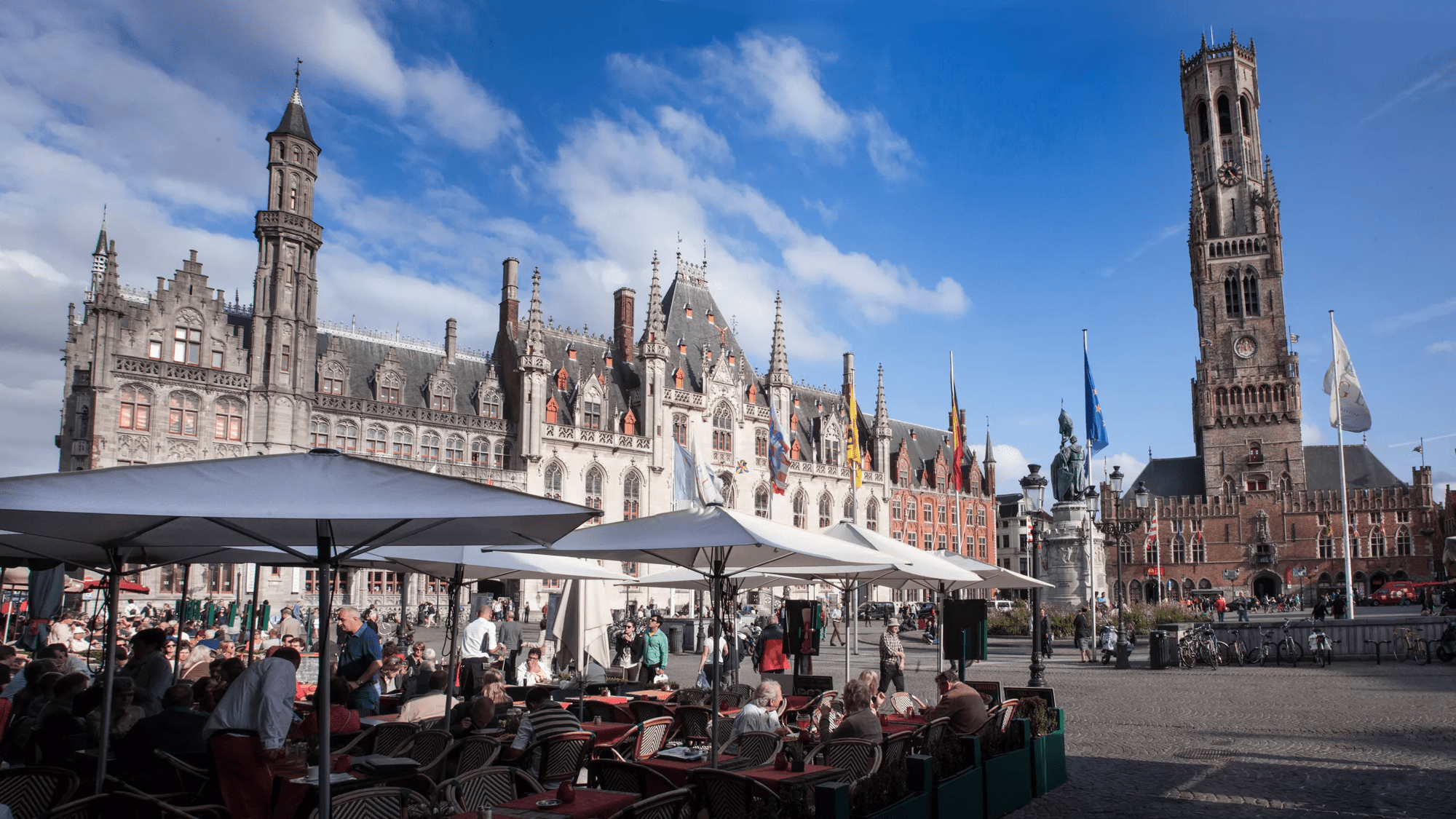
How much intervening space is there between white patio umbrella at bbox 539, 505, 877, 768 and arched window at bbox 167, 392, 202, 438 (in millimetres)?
30268

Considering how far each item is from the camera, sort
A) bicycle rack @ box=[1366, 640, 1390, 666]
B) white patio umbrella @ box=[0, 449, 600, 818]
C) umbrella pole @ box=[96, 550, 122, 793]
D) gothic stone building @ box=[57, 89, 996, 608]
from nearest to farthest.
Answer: white patio umbrella @ box=[0, 449, 600, 818] → umbrella pole @ box=[96, 550, 122, 793] → bicycle rack @ box=[1366, 640, 1390, 666] → gothic stone building @ box=[57, 89, 996, 608]

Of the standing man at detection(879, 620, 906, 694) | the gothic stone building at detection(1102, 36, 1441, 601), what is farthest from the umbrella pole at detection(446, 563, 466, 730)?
the gothic stone building at detection(1102, 36, 1441, 601)

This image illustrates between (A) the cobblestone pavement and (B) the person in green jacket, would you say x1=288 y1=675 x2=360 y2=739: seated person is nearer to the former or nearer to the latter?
(A) the cobblestone pavement

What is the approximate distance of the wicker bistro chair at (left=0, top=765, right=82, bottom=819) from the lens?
5305mm

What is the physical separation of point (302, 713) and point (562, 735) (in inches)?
165

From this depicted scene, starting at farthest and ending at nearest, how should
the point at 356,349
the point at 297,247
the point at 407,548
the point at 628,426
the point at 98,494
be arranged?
1. the point at 628,426
2. the point at 356,349
3. the point at 297,247
4. the point at 407,548
5. the point at 98,494

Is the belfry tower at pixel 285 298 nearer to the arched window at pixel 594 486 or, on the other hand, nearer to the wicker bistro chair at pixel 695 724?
the arched window at pixel 594 486

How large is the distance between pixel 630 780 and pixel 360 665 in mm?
4763

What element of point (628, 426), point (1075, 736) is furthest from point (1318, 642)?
point (628, 426)

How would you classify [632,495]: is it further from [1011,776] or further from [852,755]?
[852,755]

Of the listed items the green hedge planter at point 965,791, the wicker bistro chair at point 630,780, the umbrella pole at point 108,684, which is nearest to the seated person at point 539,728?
the wicker bistro chair at point 630,780

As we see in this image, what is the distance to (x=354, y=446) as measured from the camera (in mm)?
38406

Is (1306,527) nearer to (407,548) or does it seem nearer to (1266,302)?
(1266,302)

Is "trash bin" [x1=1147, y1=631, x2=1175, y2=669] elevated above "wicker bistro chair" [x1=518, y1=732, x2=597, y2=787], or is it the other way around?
"wicker bistro chair" [x1=518, y1=732, x2=597, y2=787]
